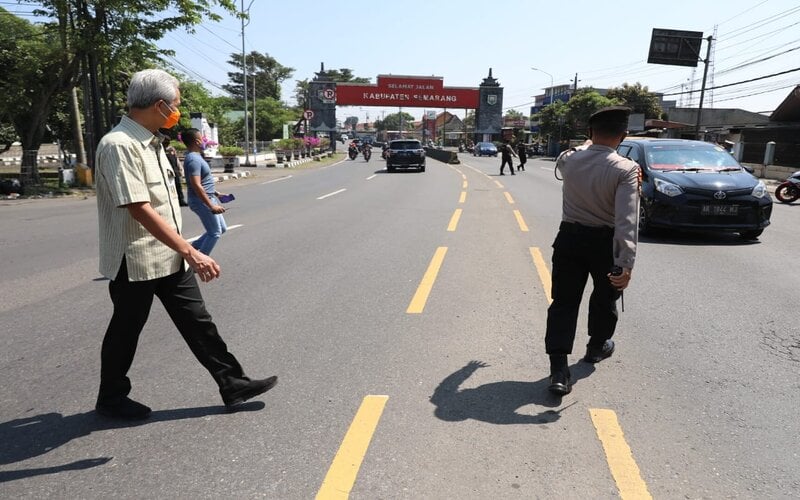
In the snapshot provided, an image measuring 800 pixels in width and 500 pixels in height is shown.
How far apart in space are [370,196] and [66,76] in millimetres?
12104

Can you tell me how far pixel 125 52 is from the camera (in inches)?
704

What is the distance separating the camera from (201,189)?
19.2 feet

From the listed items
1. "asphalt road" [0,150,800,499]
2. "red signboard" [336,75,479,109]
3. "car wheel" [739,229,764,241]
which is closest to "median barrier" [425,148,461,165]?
"red signboard" [336,75,479,109]

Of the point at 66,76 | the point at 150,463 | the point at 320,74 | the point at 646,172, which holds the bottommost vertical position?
the point at 150,463

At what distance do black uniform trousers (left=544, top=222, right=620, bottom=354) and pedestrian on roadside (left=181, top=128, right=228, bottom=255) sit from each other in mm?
3788

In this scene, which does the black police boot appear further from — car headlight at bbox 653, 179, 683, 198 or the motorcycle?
the motorcycle

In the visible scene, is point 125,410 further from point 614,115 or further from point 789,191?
point 789,191

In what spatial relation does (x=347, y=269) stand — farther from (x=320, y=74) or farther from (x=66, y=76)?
(x=320, y=74)

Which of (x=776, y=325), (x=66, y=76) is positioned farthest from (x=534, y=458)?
(x=66, y=76)

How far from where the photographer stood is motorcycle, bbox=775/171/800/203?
15914 mm

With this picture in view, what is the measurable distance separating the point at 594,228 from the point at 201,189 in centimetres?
405

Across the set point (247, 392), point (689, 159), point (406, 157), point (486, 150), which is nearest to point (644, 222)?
point (689, 159)

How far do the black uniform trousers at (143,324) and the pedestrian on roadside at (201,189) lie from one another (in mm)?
2892

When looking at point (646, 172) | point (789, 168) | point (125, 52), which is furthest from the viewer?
point (789, 168)
